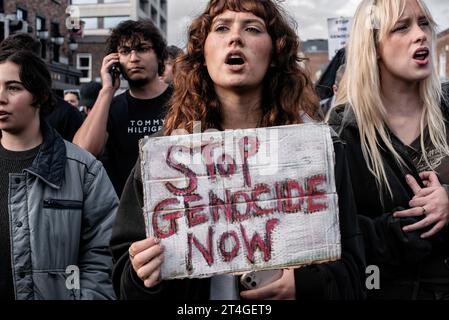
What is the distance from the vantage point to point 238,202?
1.45m

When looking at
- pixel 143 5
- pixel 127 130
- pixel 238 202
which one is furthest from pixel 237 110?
pixel 143 5

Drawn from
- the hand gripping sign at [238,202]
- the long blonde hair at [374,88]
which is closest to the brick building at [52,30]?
the long blonde hair at [374,88]

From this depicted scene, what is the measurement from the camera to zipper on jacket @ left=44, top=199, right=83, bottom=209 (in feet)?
6.97

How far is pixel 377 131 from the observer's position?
1952 mm

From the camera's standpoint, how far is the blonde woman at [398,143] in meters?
1.82

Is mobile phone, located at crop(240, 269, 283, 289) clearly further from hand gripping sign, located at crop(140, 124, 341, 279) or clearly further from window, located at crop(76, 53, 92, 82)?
window, located at crop(76, 53, 92, 82)

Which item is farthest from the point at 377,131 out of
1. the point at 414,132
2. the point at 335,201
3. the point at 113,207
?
the point at 113,207

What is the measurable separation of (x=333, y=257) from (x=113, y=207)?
1.09m

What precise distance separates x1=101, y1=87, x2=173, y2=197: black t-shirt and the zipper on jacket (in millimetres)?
914

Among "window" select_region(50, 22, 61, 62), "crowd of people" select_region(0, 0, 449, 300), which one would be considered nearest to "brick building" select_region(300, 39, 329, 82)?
"crowd of people" select_region(0, 0, 449, 300)

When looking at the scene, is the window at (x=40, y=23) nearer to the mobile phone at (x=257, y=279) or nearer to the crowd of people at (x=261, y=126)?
the crowd of people at (x=261, y=126)

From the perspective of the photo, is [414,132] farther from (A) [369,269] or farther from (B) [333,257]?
(B) [333,257]

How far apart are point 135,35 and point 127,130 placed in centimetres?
65

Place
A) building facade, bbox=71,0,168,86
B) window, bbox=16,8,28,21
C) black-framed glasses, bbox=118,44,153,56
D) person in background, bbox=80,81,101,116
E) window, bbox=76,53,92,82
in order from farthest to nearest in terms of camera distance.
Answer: window, bbox=76,53,92,82 < window, bbox=16,8,28,21 < building facade, bbox=71,0,168,86 < person in background, bbox=80,81,101,116 < black-framed glasses, bbox=118,44,153,56
